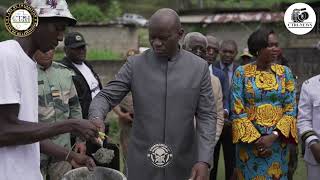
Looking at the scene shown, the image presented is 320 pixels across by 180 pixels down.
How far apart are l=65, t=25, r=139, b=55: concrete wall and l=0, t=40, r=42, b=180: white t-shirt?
14.2 m

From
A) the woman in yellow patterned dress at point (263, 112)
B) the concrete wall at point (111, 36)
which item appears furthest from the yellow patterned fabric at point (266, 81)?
the concrete wall at point (111, 36)

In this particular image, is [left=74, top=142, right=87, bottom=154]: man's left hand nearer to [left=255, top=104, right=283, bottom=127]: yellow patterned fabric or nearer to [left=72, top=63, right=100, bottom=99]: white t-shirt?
[left=255, top=104, right=283, bottom=127]: yellow patterned fabric

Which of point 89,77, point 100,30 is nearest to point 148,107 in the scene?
point 89,77

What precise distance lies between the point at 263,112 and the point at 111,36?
13.1m

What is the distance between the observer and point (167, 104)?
3441 millimetres

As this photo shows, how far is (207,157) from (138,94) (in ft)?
1.97

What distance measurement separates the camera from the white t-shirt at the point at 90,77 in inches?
218

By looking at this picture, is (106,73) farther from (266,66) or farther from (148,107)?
(148,107)

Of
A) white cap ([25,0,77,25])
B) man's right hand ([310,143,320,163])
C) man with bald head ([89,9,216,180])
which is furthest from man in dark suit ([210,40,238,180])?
white cap ([25,0,77,25])

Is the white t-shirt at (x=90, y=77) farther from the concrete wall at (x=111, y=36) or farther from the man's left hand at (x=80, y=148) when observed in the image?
the concrete wall at (x=111, y=36)

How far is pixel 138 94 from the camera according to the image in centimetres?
351

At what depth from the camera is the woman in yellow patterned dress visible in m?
4.45

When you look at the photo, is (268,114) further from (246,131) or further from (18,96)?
(18,96)

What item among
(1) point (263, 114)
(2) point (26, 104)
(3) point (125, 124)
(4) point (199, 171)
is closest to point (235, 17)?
(3) point (125, 124)
